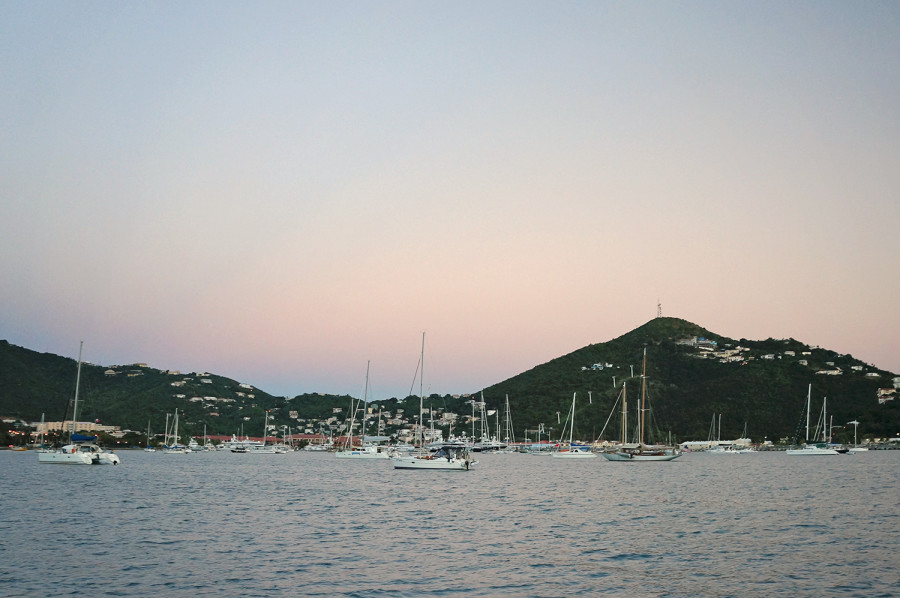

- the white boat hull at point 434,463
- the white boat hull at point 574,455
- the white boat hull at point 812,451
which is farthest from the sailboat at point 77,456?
the white boat hull at point 812,451

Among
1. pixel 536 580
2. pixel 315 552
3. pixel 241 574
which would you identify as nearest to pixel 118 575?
pixel 241 574

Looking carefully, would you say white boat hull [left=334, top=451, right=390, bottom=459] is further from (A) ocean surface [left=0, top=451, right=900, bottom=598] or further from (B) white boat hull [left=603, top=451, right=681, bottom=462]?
(A) ocean surface [left=0, top=451, right=900, bottom=598]

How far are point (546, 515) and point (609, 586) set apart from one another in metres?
22.0

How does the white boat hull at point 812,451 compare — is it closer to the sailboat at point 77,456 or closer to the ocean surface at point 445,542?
the ocean surface at point 445,542

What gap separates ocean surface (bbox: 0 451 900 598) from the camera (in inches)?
1003

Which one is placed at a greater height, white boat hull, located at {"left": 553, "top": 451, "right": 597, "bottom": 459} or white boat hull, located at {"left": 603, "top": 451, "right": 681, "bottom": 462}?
white boat hull, located at {"left": 603, "top": 451, "right": 681, "bottom": 462}

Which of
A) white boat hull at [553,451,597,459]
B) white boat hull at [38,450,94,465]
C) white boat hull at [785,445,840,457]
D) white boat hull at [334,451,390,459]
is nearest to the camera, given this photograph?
white boat hull at [38,450,94,465]

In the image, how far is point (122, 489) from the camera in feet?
210

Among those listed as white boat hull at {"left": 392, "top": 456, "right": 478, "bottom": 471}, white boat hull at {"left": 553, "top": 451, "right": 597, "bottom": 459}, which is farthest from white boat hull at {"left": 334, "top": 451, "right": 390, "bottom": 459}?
white boat hull at {"left": 392, "top": 456, "right": 478, "bottom": 471}

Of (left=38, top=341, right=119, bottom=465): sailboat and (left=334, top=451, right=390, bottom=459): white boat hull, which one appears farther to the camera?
(left=334, top=451, right=390, bottom=459): white boat hull

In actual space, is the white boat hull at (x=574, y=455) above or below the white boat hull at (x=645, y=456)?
below

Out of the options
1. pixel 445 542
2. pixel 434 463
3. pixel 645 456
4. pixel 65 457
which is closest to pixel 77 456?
pixel 65 457

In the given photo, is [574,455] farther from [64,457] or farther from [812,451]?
[64,457]

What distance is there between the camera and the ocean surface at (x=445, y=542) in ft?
83.6
